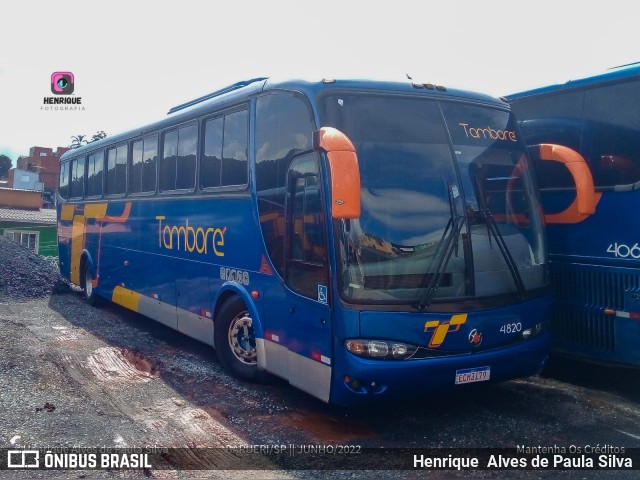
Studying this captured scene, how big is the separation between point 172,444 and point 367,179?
9.38 feet

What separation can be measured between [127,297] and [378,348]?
6999mm

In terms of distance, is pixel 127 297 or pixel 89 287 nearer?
pixel 127 297

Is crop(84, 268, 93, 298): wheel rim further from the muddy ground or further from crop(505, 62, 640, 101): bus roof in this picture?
crop(505, 62, 640, 101): bus roof

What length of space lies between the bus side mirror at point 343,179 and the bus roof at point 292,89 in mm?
1073

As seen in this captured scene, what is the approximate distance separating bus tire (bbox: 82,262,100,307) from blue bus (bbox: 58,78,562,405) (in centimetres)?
650

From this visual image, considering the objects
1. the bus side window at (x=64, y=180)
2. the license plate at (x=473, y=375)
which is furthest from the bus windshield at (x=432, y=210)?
the bus side window at (x=64, y=180)

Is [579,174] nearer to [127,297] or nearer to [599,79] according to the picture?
[599,79]

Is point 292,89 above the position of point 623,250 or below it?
above

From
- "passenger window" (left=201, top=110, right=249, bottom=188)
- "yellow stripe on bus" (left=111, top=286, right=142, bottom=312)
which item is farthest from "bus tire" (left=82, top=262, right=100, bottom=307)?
"passenger window" (left=201, top=110, right=249, bottom=188)

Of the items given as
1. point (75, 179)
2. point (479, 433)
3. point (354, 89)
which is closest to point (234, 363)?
point (479, 433)

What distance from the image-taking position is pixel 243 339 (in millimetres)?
7598

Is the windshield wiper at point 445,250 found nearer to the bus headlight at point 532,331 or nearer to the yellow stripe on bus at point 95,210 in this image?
the bus headlight at point 532,331

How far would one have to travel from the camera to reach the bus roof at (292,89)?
611 cm

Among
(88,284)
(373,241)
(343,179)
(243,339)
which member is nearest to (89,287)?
(88,284)
